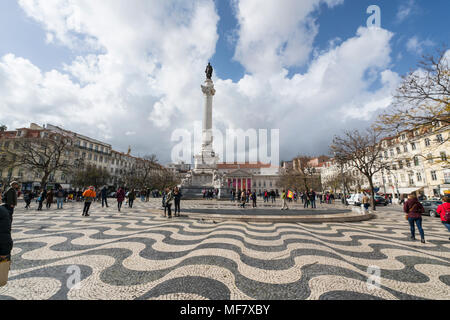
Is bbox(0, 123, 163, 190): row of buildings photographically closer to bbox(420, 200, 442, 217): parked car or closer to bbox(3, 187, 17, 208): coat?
bbox(3, 187, 17, 208): coat

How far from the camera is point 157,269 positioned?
10.1 feet

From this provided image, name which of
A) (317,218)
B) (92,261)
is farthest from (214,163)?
(92,261)

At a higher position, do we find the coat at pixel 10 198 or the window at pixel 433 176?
the window at pixel 433 176

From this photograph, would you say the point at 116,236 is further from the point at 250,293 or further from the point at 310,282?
the point at 310,282

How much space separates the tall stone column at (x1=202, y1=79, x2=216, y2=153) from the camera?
3023 cm

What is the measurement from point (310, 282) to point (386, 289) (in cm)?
103

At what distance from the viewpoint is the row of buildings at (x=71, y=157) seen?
32.6m

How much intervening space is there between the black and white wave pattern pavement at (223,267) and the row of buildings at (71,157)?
27207 mm

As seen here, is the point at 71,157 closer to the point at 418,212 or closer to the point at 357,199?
the point at 418,212

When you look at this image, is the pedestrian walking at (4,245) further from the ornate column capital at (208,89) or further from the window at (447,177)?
the window at (447,177)

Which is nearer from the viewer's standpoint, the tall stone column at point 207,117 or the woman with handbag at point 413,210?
the woman with handbag at point 413,210

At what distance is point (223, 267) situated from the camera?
10.5ft

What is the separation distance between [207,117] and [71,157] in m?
35.2

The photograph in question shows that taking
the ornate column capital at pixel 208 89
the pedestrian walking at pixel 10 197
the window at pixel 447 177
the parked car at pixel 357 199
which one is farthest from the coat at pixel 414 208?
the window at pixel 447 177
